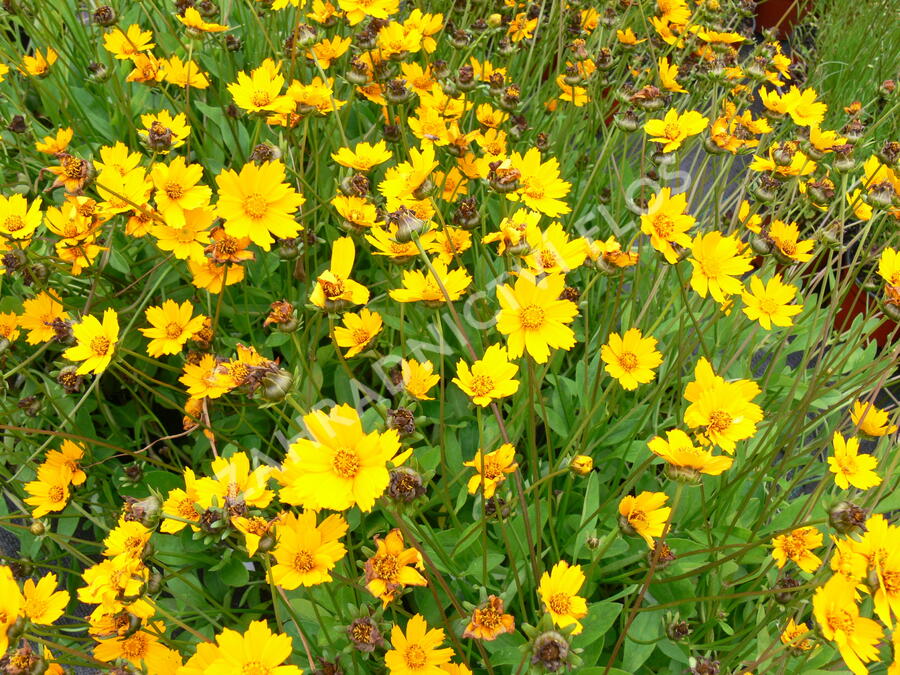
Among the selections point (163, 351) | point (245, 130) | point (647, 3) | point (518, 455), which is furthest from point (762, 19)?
point (163, 351)

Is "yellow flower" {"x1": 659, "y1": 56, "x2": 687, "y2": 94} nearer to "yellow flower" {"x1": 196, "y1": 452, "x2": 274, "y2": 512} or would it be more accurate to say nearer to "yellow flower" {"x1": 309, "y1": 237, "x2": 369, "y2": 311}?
"yellow flower" {"x1": 309, "y1": 237, "x2": 369, "y2": 311}

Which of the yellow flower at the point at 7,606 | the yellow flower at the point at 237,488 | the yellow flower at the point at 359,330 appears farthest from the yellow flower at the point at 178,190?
the yellow flower at the point at 7,606

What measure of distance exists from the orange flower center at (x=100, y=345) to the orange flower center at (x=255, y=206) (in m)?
0.25

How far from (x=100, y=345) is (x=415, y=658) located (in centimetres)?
56

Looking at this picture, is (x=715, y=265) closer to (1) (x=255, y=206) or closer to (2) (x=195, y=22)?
(1) (x=255, y=206)

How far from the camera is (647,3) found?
1735mm

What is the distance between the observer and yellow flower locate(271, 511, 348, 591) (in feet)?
2.28

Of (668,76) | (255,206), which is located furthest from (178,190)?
(668,76)

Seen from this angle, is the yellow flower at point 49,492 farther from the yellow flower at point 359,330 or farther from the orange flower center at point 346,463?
the orange flower center at point 346,463

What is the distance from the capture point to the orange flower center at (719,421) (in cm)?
78

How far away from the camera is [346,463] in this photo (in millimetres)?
625

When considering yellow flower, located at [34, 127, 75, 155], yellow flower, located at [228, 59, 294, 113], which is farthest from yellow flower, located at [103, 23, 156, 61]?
yellow flower, located at [228, 59, 294, 113]

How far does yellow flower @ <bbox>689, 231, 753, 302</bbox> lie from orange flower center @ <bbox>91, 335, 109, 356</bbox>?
775 mm

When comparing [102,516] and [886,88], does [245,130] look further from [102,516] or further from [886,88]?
[886,88]
